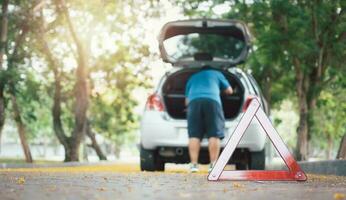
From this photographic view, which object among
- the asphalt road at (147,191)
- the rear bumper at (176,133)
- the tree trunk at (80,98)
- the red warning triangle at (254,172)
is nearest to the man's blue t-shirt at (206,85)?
the rear bumper at (176,133)

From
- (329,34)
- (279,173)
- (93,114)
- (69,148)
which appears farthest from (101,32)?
(279,173)

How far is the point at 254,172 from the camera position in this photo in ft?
24.8

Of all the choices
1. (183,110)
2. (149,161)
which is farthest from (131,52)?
(149,161)

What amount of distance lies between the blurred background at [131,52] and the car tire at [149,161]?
3033 mm

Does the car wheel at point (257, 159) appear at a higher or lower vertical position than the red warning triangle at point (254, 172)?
lower

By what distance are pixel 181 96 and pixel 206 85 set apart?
1434 mm

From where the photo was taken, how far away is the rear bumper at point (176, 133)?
1028 cm

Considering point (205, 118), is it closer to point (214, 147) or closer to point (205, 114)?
point (205, 114)

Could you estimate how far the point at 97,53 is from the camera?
95.3ft

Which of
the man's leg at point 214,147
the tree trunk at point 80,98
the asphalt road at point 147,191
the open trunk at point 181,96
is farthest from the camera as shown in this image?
the tree trunk at point 80,98

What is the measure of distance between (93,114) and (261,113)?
106 feet

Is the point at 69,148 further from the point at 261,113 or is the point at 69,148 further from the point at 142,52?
the point at 261,113

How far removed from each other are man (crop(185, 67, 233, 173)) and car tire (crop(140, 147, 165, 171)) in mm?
1049

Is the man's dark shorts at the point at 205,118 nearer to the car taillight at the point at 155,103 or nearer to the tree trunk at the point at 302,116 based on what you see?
the car taillight at the point at 155,103
